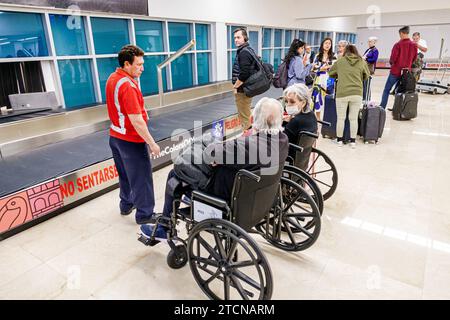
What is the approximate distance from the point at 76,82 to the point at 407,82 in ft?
19.7

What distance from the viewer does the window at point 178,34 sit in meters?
6.09

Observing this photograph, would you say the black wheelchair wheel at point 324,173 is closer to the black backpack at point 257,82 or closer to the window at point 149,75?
the black backpack at point 257,82

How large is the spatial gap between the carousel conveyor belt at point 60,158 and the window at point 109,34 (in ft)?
4.86

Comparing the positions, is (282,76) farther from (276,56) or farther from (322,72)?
(276,56)

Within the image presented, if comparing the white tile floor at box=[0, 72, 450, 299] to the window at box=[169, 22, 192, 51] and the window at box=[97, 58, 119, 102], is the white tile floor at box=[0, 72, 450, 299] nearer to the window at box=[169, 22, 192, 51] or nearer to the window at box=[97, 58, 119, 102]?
the window at box=[97, 58, 119, 102]

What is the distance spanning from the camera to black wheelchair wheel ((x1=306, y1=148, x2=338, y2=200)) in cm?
272

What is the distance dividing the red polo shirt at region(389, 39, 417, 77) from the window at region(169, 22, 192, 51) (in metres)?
4.14

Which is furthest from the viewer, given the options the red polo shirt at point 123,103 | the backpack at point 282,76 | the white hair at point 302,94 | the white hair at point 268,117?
the backpack at point 282,76

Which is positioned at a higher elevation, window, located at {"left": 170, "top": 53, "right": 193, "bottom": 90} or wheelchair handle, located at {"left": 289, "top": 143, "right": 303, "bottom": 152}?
window, located at {"left": 170, "top": 53, "right": 193, "bottom": 90}

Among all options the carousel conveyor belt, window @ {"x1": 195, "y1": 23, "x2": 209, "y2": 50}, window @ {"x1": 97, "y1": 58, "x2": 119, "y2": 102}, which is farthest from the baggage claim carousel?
window @ {"x1": 195, "y1": 23, "x2": 209, "y2": 50}

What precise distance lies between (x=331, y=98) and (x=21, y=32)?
14.4ft

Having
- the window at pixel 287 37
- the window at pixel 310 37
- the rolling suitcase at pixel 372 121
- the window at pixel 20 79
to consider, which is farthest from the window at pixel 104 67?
the window at pixel 310 37

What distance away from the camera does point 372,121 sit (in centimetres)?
455

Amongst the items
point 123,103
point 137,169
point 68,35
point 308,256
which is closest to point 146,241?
point 137,169
